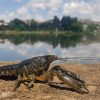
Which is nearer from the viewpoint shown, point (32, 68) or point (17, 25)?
point (32, 68)

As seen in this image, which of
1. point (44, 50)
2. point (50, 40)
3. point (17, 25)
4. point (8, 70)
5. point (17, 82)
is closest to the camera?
point (17, 82)

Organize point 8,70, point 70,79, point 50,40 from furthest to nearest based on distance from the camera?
point 50,40 < point 8,70 < point 70,79

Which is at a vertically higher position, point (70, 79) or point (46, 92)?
point (70, 79)

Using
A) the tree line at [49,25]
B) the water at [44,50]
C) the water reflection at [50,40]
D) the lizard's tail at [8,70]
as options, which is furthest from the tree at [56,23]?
the lizard's tail at [8,70]

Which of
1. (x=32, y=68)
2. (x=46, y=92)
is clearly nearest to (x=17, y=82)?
(x=32, y=68)

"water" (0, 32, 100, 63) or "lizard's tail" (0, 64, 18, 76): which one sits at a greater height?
"lizard's tail" (0, 64, 18, 76)

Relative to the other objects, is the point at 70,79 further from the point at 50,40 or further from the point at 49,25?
the point at 49,25

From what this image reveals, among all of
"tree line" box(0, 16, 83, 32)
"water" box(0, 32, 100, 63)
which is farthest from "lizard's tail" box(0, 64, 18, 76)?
"tree line" box(0, 16, 83, 32)

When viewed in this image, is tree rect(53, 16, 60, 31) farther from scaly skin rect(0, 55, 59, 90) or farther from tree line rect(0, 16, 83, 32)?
scaly skin rect(0, 55, 59, 90)

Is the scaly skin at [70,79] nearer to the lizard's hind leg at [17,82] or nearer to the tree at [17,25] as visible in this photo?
the lizard's hind leg at [17,82]

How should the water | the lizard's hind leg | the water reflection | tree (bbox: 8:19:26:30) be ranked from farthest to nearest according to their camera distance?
tree (bbox: 8:19:26:30) → the water reflection → the water → the lizard's hind leg
